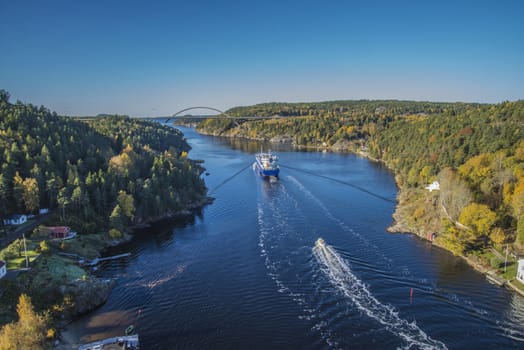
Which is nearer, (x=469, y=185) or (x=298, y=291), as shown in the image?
(x=298, y=291)

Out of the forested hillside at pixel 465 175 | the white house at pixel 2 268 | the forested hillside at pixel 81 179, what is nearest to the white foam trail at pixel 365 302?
the forested hillside at pixel 465 175

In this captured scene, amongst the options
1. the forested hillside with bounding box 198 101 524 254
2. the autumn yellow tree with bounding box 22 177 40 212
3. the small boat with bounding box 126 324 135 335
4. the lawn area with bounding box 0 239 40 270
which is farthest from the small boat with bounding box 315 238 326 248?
the autumn yellow tree with bounding box 22 177 40 212

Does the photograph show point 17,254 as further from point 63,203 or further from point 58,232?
point 63,203

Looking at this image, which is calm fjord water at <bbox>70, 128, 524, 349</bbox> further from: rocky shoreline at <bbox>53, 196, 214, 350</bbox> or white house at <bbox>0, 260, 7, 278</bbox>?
white house at <bbox>0, 260, 7, 278</bbox>

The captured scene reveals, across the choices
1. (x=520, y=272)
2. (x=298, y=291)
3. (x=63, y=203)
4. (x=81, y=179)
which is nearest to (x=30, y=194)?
(x=63, y=203)

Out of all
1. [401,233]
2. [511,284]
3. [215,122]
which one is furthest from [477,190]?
[215,122]

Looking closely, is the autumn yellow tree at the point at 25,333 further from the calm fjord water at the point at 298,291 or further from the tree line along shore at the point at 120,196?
the calm fjord water at the point at 298,291
